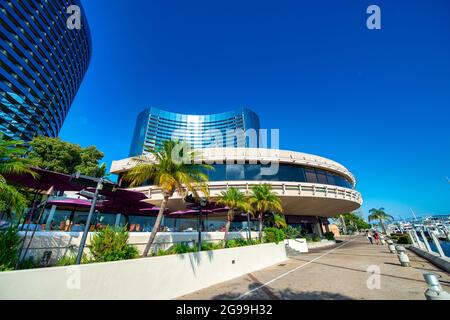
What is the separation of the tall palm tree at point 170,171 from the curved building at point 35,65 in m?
47.7

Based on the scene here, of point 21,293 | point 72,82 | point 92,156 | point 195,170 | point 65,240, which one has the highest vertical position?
point 72,82

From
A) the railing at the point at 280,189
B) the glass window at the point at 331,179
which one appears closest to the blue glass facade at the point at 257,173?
the railing at the point at 280,189

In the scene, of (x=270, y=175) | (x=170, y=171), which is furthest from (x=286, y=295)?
(x=270, y=175)

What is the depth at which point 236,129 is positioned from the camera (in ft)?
426

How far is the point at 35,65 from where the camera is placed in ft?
162

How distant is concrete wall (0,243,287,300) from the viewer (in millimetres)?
4387

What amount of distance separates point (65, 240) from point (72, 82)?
8045cm

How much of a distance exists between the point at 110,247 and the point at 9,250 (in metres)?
2.58

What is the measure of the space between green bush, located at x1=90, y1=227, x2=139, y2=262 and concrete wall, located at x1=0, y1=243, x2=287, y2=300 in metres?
0.80

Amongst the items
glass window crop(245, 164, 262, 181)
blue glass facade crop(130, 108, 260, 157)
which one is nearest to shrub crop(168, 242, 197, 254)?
glass window crop(245, 164, 262, 181)

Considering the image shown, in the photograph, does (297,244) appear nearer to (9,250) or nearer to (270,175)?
(270,175)

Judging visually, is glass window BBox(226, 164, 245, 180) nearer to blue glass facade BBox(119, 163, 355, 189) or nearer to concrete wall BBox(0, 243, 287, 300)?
blue glass facade BBox(119, 163, 355, 189)

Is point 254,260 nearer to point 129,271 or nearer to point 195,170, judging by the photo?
point 195,170
